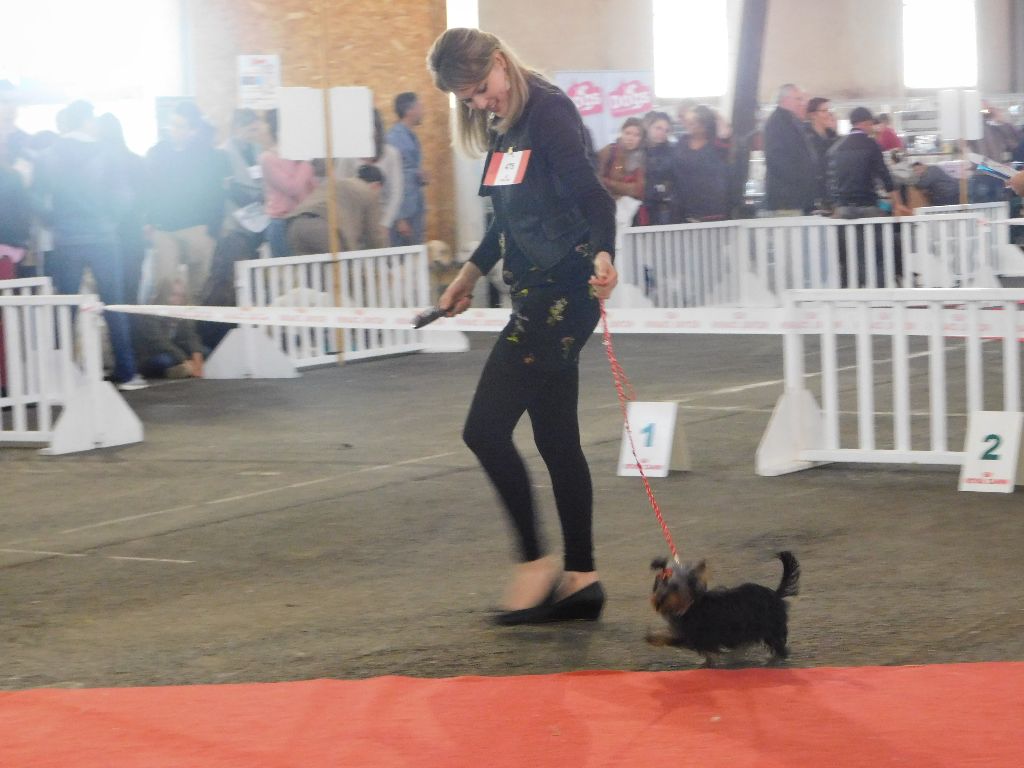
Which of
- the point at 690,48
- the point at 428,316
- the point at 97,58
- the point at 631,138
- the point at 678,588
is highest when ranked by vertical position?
the point at 690,48

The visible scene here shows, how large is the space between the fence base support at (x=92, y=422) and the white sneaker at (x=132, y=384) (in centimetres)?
226

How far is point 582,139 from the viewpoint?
4316 millimetres

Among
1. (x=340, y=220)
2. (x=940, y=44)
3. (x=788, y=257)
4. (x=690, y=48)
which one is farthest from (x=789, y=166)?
(x=940, y=44)

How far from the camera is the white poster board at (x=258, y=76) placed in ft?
51.7

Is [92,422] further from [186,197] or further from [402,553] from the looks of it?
[186,197]

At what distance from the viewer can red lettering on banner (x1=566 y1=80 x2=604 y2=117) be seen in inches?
664

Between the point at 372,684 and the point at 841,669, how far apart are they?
108cm

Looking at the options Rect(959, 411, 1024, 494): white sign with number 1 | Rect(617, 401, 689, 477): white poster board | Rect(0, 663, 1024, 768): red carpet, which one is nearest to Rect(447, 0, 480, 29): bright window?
Rect(617, 401, 689, 477): white poster board

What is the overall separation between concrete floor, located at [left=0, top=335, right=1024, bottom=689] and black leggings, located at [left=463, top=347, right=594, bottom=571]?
25cm

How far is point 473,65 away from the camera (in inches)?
167

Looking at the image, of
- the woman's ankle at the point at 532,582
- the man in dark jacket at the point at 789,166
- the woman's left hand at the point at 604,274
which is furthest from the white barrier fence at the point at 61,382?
the man in dark jacket at the point at 789,166

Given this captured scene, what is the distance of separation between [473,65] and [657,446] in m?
3.05

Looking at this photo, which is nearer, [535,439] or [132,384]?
[535,439]

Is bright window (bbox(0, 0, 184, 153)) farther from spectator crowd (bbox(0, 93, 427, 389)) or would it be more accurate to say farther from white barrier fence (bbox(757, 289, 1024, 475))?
white barrier fence (bbox(757, 289, 1024, 475))
